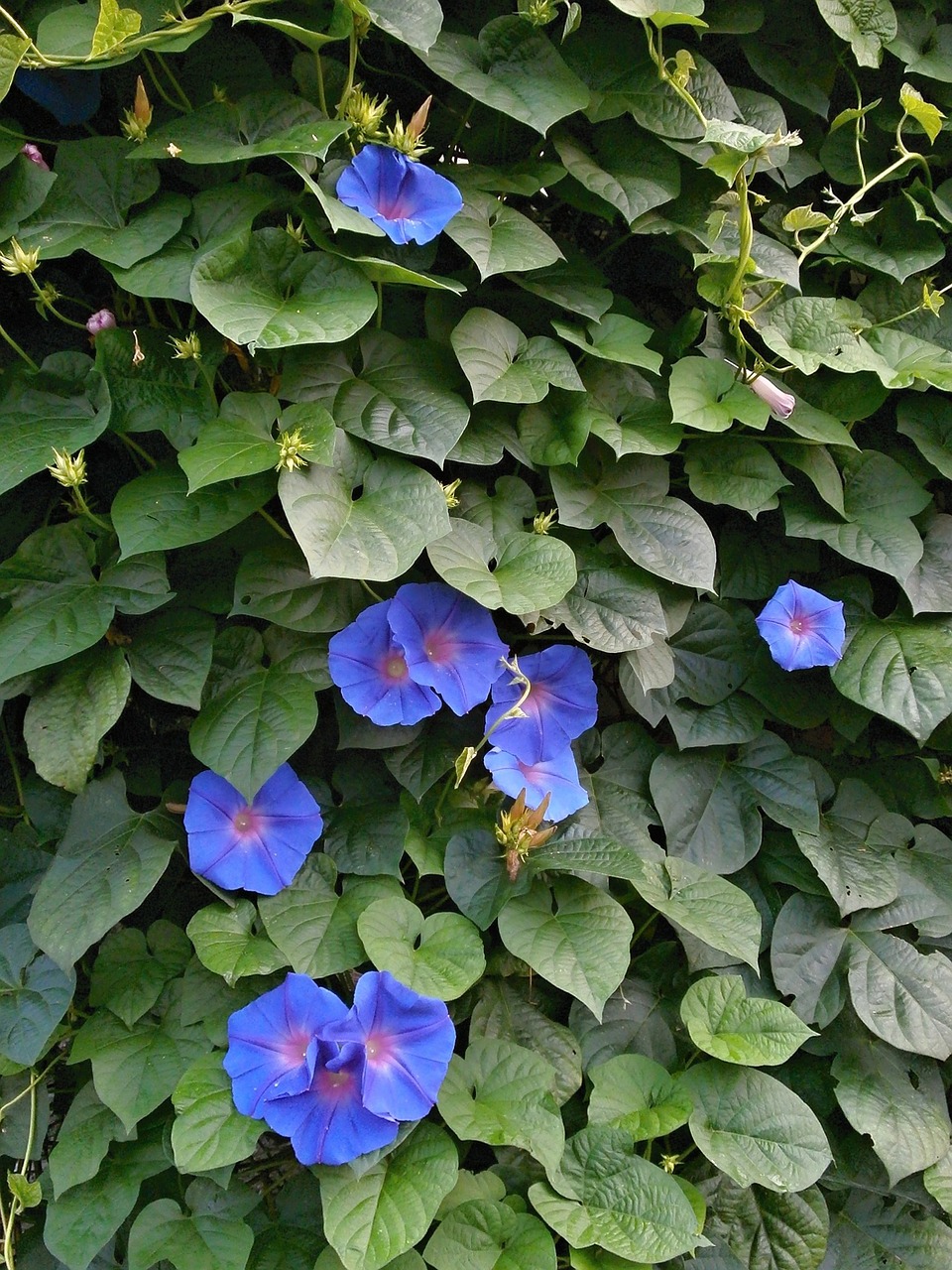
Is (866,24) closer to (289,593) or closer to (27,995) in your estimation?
(289,593)

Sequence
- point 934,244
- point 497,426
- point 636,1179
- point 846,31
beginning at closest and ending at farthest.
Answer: point 636,1179 → point 497,426 → point 846,31 → point 934,244

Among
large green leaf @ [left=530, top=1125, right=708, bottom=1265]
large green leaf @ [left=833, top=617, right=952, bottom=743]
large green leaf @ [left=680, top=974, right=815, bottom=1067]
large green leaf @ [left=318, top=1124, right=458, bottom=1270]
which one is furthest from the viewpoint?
large green leaf @ [left=833, top=617, right=952, bottom=743]

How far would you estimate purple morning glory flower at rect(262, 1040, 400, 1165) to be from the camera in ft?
4.11

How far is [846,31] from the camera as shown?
1.58 m

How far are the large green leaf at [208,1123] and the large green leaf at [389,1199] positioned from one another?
0.11 meters

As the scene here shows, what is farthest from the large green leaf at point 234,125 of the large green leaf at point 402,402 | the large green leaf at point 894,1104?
the large green leaf at point 894,1104

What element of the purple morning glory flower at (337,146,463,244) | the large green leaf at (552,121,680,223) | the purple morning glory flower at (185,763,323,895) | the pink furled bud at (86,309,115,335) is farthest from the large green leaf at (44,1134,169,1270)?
the large green leaf at (552,121,680,223)

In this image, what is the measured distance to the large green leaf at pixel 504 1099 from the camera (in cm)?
132

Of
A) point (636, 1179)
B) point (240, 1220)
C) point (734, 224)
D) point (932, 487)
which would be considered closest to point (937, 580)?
point (932, 487)

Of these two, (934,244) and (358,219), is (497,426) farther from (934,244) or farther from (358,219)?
(934,244)

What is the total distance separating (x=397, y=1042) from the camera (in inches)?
51.0

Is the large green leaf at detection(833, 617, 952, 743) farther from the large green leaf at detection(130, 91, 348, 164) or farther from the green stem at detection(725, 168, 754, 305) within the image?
the large green leaf at detection(130, 91, 348, 164)

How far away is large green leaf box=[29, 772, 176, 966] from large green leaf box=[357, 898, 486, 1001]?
30 centimetres

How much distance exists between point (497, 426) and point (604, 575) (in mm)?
271
